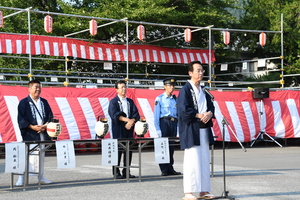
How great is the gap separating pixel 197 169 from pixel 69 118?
8988 millimetres

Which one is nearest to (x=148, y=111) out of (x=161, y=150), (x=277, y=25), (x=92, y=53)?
(x=92, y=53)

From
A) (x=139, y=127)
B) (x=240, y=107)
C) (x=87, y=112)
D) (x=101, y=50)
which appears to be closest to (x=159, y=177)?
(x=139, y=127)

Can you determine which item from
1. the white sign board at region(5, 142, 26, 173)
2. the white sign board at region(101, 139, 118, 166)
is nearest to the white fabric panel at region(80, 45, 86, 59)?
the white sign board at region(101, 139, 118, 166)

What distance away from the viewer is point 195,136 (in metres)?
6.99

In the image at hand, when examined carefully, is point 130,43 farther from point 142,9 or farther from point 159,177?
point 159,177

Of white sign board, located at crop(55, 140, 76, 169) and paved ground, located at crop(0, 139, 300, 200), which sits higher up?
white sign board, located at crop(55, 140, 76, 169)

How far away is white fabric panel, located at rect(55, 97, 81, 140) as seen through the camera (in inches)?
602

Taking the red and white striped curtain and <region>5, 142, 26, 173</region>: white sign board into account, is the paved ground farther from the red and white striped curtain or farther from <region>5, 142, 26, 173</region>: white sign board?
the red and white striped curtain

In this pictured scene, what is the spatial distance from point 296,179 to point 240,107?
917 cm

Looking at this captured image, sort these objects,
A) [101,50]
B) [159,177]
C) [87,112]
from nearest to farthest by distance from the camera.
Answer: [159,177] < [87,112] < [101,50]

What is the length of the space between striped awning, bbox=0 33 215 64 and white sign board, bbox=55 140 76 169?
40.8ft

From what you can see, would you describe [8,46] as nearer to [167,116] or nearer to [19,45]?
[19,45]

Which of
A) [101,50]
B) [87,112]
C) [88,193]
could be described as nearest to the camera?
[88,193]

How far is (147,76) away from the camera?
78.6 feet
